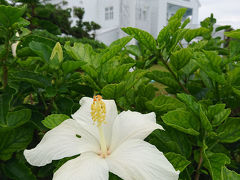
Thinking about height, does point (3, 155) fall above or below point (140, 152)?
below

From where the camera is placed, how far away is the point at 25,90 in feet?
3.51

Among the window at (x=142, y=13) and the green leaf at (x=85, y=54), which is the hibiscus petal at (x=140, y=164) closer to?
the green leaf at (x=85, y=54)

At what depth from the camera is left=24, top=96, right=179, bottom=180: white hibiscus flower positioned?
0.54 m

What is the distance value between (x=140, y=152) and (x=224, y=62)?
24.2 inches

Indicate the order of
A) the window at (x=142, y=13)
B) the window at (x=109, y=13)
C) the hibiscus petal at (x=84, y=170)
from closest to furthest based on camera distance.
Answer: the hibiscus petal at (x=84, y=170), the window at (x=142, y=13), the window at (x=109, y=13)

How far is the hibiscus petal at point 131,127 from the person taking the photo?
2.17 feet

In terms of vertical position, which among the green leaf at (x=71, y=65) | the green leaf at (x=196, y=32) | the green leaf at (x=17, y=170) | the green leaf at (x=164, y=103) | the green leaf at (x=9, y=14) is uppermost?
the green leaf at (x=9, y=14)

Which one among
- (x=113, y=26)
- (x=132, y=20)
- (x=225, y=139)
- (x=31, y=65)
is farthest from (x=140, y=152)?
(x=113, y=26)

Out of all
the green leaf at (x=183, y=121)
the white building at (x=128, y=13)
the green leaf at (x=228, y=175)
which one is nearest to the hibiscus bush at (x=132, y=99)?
the green leaf at (x=183, y=121)

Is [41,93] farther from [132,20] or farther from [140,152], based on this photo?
[132,20]

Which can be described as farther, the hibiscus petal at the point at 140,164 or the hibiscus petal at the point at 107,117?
the hibiscus petal at the point at 107,117

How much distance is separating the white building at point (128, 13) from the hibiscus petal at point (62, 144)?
19.7m

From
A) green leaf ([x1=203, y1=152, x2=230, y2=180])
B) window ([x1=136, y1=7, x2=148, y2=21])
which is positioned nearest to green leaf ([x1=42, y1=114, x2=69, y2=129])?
green leaf ([x1=203, y1=152, x2=230, y2=180])

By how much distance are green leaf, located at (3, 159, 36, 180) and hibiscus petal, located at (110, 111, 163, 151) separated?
37 cm
